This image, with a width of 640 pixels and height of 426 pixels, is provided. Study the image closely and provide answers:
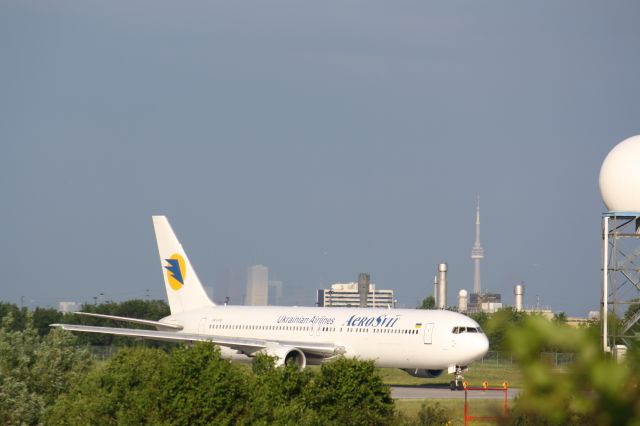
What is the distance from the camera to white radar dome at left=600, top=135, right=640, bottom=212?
143 feet

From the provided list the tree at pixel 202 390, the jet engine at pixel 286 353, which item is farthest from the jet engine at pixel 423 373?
the tree at pixel 202 390

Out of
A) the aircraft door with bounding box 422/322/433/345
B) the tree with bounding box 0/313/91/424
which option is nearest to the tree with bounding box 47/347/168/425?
the tree with bounding box 0/313/91/424

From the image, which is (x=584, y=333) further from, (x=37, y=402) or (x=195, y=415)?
(x=37, y=402)

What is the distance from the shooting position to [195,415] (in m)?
22.2

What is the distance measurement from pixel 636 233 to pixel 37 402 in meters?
28.7

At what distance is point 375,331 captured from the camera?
1784 inches

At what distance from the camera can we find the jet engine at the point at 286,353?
44.6m

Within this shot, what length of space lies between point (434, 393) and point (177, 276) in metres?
19.3

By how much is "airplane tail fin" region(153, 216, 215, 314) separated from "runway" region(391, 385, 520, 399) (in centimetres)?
1344

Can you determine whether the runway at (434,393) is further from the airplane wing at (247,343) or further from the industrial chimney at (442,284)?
the industrial chimney at (442,284)

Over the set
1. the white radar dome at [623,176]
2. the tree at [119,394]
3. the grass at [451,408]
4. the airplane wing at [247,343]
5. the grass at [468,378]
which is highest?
the white radar dome at [623,176]

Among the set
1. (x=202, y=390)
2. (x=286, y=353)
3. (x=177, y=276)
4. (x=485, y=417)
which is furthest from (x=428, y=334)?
(x=485, y=417)

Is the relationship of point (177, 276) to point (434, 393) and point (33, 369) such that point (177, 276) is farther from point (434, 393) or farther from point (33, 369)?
point (33, 369)

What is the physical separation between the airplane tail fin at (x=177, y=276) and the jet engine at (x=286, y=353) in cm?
1145
